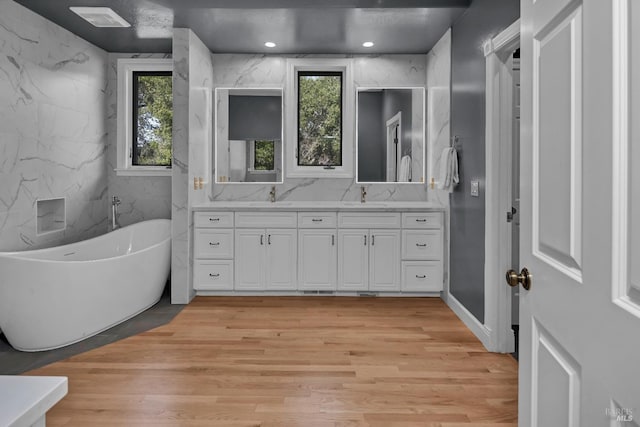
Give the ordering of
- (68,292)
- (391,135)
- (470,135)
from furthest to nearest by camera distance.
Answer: (391,135) → (470,135) → (68,292)

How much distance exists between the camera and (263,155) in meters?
4.99

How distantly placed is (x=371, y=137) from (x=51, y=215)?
10.4 ft

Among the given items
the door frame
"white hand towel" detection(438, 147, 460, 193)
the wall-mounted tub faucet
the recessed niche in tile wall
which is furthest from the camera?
the wall-mounted tub faucet

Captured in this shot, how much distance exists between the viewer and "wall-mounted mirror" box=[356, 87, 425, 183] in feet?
16.1

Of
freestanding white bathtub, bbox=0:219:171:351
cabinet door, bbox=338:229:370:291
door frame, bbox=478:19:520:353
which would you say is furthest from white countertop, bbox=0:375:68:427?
cabinet door, bbox=338:229:370:291

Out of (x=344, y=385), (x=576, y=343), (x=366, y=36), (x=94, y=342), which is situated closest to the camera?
(x=576, y=343)

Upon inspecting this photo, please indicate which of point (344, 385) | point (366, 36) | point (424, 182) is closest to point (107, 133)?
point (366, 36)

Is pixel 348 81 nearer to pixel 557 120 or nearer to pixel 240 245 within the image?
pixel 240 245

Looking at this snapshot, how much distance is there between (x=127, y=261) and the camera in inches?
141

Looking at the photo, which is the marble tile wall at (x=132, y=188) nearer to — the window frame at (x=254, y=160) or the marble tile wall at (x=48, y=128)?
the marble tile wall at (x=48, y=128)

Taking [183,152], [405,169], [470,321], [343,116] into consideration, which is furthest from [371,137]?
[470,321]

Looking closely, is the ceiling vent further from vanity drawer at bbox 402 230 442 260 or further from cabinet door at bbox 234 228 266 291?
vanity drawer at bbox 402 230 442 260

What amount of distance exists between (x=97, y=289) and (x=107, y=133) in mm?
2231

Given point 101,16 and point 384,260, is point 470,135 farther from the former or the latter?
point 101,16
